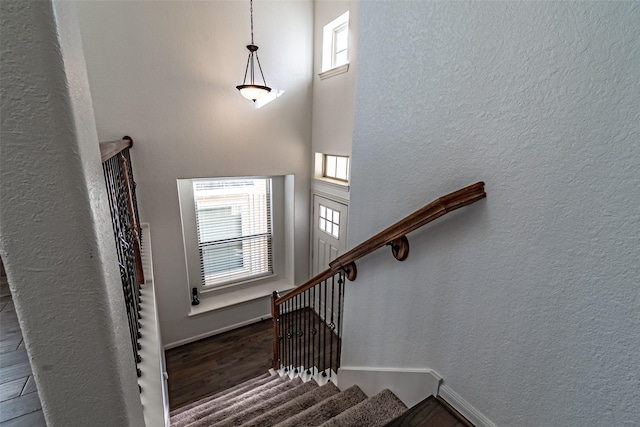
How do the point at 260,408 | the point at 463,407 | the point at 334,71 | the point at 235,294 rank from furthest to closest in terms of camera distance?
the point at 235,294 → the point at 334,71 → the point at 260,408 → the point at 463,407

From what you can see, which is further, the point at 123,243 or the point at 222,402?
the point at 222,402

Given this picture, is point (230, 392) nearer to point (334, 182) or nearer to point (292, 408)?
point (292, 408)

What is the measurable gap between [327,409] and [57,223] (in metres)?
→ 1.68

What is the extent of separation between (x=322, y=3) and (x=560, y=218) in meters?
3.78

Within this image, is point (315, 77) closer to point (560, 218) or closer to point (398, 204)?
point (398, 204)

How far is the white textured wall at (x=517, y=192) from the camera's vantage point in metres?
0.72

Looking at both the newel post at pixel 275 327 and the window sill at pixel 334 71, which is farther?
the window sill at pixel 334 71

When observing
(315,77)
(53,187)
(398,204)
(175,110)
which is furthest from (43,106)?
(315,77)

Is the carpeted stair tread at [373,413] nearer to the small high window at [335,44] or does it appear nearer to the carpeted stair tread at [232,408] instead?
the carpeted stair tread at [232,408]

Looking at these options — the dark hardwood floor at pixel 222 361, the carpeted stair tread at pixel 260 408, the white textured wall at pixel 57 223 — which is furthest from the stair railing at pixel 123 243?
the dark hardwood floor at pixel 222 361

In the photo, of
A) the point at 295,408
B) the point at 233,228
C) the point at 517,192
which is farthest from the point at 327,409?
the point at 233,228

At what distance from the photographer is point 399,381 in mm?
1474

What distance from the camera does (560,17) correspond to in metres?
0.78

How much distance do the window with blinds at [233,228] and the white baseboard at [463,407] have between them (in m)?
3.44
